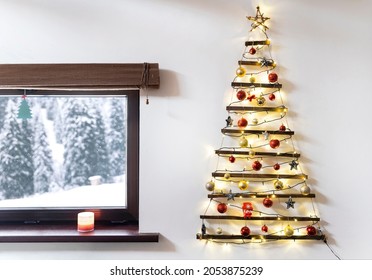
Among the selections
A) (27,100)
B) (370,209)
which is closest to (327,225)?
(370,209)

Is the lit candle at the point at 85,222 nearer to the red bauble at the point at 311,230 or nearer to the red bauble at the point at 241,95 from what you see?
the red bauble at the point at 241,95

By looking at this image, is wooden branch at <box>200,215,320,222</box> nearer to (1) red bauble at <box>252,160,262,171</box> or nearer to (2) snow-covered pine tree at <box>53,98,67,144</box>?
(1) red bauble at <box>252,160,262,171</box>

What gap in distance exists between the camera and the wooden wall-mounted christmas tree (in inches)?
67.4

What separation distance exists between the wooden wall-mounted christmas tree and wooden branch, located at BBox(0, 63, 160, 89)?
415 millimetres

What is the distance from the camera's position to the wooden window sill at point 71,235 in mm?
1677

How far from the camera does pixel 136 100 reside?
183 cm

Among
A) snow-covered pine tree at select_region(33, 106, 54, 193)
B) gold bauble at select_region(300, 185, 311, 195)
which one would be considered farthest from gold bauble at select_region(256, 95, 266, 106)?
snow-covered pine tree at select_region(33, 106, 54, 193)

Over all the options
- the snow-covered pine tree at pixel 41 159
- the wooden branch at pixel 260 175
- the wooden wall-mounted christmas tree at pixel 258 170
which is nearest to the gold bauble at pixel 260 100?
the wooden wall-mounted christmas tree at pixel 258 170

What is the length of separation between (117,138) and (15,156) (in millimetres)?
516

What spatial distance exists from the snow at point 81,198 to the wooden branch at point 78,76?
20.6 inches

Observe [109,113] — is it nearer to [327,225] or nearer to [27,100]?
[27,100]

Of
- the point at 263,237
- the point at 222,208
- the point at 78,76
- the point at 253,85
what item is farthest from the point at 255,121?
the point at 78,76

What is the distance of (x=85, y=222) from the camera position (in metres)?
1.73
